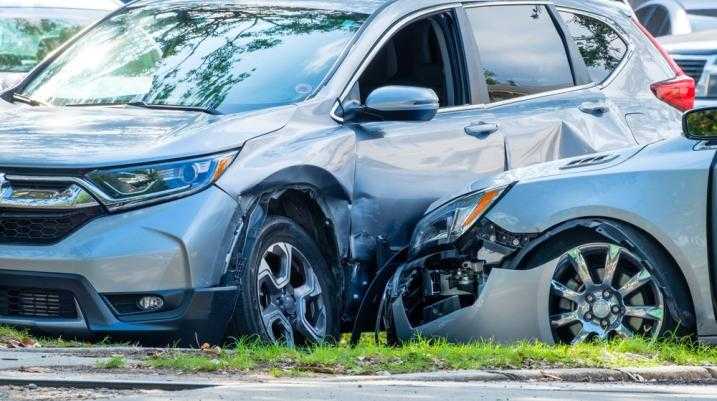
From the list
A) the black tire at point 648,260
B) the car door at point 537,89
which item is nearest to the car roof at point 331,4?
the car door at point 537,89

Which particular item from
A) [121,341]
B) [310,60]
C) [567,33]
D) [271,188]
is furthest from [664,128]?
[121,341]

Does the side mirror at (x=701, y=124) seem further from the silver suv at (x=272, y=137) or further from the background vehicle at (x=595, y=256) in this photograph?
the silver suv at (x=272, y=137)

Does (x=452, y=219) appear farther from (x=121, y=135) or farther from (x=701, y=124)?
(x=121, y=135)

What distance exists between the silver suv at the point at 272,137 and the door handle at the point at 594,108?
0.02m

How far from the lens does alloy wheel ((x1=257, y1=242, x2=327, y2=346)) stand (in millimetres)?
8508

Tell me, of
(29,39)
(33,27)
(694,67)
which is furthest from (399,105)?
(694,67)

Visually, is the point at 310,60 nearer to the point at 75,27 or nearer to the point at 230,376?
the point at 230,376

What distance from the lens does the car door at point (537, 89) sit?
989cm

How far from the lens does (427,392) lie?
6828mm

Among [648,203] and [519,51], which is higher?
[519,51]

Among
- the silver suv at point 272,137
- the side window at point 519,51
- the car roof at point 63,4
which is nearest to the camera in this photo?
the silver suv at point 272,137

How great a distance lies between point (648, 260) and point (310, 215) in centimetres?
168

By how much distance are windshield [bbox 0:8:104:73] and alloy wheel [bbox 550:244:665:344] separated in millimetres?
8814

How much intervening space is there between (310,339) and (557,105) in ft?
7.56
